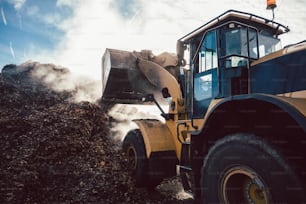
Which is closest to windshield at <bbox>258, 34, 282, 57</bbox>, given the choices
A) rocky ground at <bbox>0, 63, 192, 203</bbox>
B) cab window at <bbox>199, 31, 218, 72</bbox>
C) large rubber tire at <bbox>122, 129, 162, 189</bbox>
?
cab window at <bbox>199, 31, 218, 72</bbox>

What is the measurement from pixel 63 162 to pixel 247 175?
4.07 m

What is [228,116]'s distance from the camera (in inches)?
145

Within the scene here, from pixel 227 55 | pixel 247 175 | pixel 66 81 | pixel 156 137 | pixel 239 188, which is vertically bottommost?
pixel 239 188

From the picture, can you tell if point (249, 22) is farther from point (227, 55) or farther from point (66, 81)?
point (66, 81)

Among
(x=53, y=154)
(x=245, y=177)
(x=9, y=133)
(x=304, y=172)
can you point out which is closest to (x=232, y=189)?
(x=245, y=177)

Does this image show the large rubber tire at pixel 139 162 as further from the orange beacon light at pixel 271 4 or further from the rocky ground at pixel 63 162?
the orange beacon light at pixel 271 4

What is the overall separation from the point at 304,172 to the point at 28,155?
512 cm

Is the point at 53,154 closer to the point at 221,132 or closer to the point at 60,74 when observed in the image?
the point at 221,132

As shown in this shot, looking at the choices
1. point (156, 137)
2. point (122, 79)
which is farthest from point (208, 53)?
point (122, 79)

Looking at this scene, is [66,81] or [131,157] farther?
[66,81]

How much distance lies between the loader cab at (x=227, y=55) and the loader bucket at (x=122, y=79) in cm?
209

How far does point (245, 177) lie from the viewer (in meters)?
3.25

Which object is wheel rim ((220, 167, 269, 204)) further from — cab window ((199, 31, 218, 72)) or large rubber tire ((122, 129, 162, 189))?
large rubber tire ((122, 129, 162, 189))

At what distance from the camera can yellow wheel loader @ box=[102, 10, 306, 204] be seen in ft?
9.52
